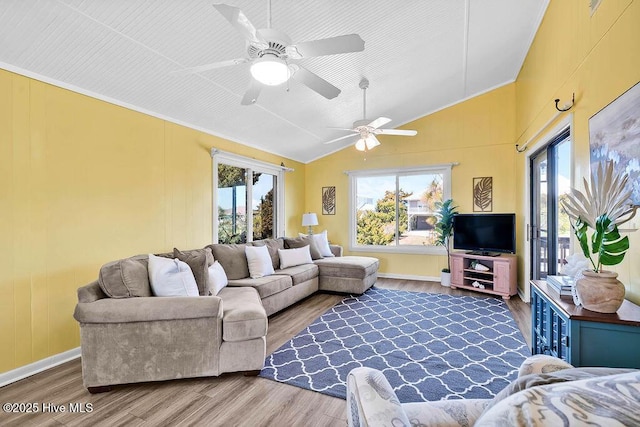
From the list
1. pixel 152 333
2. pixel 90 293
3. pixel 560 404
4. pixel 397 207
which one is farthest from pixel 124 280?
pixel 397 207

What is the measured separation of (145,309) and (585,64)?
12.8ft

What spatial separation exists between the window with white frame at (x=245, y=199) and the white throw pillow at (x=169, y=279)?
1.89m

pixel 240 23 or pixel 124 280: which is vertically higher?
pixel 240 23

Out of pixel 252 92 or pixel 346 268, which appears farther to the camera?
pixel 346 268

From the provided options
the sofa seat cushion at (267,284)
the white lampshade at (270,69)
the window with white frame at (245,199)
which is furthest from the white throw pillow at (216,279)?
the white lampshade at (270,69)

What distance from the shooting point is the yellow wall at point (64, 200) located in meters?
2.42

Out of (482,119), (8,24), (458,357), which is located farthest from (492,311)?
(8,24)

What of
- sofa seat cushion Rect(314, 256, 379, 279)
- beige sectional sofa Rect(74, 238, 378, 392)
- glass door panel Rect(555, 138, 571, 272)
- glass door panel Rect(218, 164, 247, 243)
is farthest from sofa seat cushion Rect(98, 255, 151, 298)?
→ glass door panel Rect(555, 138, 571, 272)

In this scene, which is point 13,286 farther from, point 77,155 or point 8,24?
point 8,24

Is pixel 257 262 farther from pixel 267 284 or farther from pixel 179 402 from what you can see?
pixel 179 402

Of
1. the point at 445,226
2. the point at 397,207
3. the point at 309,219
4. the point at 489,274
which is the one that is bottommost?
the point at 489,274

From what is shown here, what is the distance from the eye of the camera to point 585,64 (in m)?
2.35

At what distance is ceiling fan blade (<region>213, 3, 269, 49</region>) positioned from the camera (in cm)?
166

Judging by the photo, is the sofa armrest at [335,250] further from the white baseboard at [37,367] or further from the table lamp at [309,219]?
the white baseboard at [37,367]
